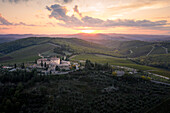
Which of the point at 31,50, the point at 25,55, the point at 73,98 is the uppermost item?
the point at 31,50

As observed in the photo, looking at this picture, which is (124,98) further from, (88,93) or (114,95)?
(88,93)

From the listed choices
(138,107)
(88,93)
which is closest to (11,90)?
(88,93)

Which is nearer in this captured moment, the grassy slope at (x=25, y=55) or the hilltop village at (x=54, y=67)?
the hilltop village at (x=54, y=67)

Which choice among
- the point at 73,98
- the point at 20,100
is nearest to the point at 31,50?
the point at 20,100

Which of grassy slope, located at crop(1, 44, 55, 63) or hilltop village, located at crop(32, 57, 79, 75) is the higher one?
hilltop village, located at crop(32, 57, 79, 75)

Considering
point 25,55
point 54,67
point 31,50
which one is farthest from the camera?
point 31,50

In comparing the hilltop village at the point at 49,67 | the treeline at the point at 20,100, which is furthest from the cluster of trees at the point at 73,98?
the hilltop village at the point at 49,67

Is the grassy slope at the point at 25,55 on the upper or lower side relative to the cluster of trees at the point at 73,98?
lower

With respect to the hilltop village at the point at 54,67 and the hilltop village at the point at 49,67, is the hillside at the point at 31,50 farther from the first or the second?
the hilltop village at the point at 54,67

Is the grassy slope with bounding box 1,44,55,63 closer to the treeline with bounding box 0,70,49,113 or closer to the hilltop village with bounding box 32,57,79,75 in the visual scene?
the hilltop village with bounding box 32,57,79,75

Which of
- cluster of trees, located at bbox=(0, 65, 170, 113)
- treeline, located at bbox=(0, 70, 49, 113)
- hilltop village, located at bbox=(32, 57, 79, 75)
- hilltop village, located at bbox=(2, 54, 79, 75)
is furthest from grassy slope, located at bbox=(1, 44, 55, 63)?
treeline, located at bbox=(0, 70, 49, 113)

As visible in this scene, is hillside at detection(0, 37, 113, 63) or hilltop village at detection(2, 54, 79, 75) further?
hillside at detection(0, 37, 113, 63)

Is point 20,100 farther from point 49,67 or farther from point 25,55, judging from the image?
point 25,55
